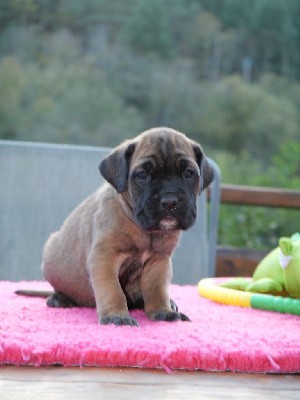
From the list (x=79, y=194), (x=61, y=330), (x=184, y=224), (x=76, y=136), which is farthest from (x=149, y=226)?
(x=76, y=136)

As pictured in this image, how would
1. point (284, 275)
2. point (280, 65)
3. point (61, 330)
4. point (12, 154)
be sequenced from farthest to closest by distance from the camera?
1. point (280, 65)
2. point (12, 154)
3. point (284, 275)
4. point (61, 330)

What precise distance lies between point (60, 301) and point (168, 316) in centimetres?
41

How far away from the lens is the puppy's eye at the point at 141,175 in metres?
2.25

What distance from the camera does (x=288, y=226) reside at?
A: 5.37m

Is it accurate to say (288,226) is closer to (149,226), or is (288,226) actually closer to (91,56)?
(91,56)

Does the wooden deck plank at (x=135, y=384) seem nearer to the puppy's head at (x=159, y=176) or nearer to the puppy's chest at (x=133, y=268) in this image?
the puppy's head at (x=159, y=176)

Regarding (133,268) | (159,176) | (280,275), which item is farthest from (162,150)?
(280,275)

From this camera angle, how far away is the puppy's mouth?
7.13 feet

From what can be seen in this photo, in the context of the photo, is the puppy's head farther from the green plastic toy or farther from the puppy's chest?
the green plastic toy

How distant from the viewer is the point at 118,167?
2314mm

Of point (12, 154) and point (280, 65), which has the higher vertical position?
point (280, 65)

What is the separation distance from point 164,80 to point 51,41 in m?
0.81

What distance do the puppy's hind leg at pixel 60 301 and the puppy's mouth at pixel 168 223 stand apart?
46 cm

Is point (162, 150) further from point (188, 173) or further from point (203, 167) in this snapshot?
point (203, 167)
